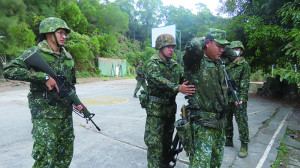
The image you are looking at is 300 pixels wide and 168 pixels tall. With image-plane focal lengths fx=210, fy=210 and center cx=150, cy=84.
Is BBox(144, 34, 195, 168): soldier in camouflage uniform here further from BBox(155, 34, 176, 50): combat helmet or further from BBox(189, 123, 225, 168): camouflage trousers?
BBox(189, 123, 225, 168): camouflage trousers

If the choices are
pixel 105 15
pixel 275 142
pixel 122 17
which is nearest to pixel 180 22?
pixel 122 17

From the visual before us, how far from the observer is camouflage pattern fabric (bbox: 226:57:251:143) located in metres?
3.29

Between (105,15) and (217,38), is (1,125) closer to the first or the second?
(217,38)

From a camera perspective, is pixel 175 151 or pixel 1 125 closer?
pixel 175 151

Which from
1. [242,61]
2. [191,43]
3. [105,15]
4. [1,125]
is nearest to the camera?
[191,43]

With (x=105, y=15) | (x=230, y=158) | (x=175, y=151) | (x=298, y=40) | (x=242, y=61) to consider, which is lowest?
(x=230, y=158)

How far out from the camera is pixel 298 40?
2969 millimetres

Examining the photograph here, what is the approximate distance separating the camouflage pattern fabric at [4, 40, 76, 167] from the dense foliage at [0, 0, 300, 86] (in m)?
2.81

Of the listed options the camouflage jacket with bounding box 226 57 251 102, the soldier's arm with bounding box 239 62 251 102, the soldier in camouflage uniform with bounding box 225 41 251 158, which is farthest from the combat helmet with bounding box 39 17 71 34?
the soldier's arm with bounding box 239 62 251 102

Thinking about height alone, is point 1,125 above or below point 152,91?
below

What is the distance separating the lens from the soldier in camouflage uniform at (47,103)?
6.66 feet

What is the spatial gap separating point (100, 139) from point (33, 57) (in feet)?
7.37

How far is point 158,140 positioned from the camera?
8.16 ft

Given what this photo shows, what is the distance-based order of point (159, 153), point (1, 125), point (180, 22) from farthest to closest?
point (180, 22) < point (1, 125) < point (159, 153)
